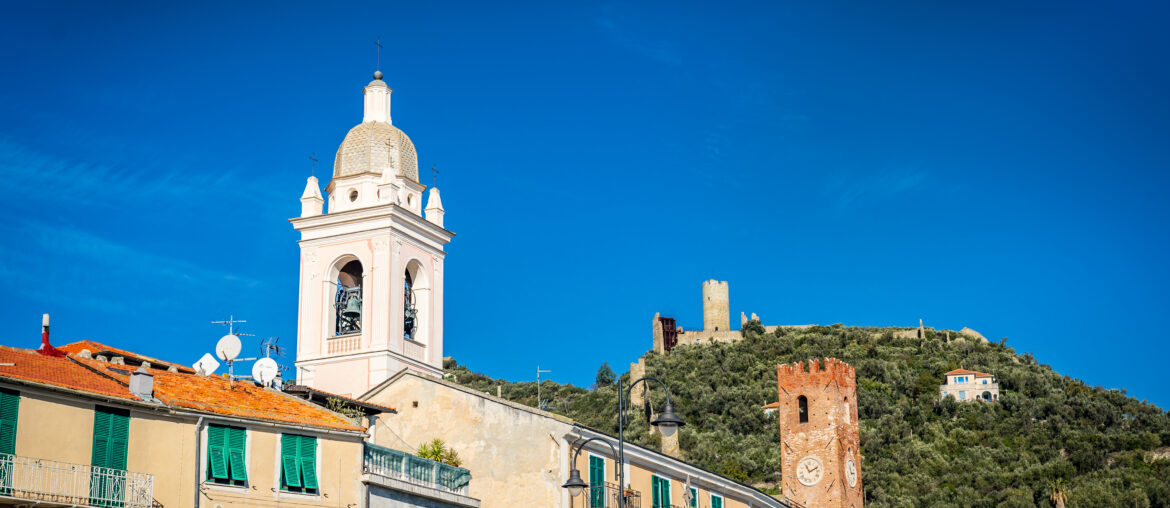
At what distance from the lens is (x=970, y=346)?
6063 inches

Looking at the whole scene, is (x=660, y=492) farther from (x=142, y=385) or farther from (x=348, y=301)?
(x=142, y=385)

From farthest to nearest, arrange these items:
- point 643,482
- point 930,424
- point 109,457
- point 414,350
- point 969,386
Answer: point 969,386 → point 930,424 → point 414,350 → point 643,482 → point 109,457

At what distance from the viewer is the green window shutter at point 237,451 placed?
26656 mm

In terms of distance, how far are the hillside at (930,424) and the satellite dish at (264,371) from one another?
188 feet

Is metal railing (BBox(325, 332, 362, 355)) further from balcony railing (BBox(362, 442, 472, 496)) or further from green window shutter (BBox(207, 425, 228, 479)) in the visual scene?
green window shutter (BBox(207, 425, 228, 479))

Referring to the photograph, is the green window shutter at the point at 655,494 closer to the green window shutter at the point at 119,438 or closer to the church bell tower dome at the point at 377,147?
the church bell tower dome at the point at 377,147

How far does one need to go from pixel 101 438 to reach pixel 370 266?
61.8 ft

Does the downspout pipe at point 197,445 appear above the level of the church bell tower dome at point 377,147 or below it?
below

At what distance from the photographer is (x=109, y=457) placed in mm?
24875

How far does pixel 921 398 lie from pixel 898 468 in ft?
88.5

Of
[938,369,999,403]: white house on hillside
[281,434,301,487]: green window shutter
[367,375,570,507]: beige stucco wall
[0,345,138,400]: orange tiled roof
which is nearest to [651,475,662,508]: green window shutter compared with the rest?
[367,375,570,507]: beige stucco wall

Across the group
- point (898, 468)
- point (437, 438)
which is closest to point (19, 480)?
point (437, 438)

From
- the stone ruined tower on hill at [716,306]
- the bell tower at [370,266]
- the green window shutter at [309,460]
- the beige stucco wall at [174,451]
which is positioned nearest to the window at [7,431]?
the beige stucco wall at [174,451]

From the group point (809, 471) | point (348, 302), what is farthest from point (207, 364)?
point (809, 471)
